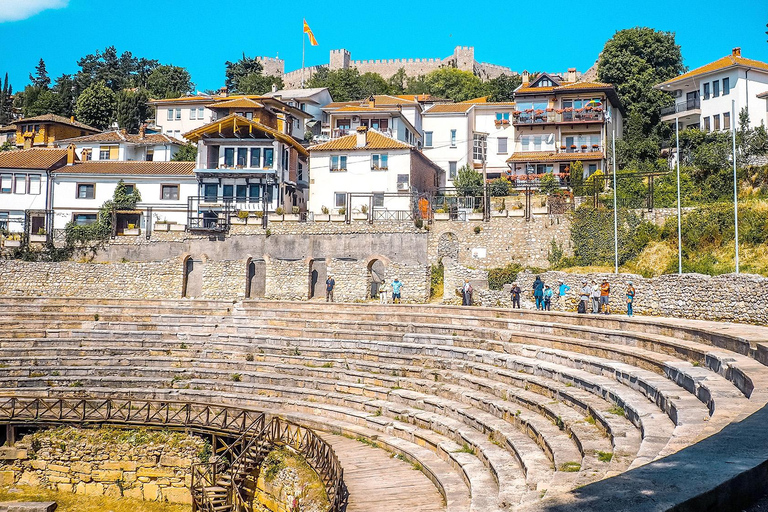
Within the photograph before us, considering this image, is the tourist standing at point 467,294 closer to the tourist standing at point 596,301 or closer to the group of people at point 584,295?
the group of people at point 584,295

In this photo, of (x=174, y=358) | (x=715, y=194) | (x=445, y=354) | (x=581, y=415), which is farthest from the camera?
(x=715, y=194)

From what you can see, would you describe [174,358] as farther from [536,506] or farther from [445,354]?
[536,506]

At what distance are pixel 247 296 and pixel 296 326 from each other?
10.7 metres

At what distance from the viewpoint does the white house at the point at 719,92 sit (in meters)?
48.8

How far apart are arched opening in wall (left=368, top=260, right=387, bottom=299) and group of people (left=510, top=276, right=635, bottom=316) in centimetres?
833

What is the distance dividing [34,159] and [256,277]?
25.4 metres

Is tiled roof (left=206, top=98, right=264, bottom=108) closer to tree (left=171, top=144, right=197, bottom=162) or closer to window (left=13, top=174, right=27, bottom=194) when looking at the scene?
tree (left=171, top=144, right=197, bottom=162)

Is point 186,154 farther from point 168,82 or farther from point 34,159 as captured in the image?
point 168,82

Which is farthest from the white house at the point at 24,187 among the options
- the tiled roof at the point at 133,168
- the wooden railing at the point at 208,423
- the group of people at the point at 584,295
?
the group of people at the point at 584,295

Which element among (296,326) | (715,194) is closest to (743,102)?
(715,194)

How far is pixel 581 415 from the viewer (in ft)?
43.7

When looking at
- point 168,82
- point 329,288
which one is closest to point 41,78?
point 168,82

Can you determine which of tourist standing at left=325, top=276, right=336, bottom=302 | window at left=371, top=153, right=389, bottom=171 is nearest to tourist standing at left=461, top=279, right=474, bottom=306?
tourist standing at left=325, top=276, right=336, bottom=302

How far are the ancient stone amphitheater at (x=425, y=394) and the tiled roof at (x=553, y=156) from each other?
87.0 feet
